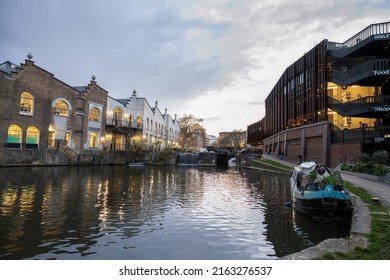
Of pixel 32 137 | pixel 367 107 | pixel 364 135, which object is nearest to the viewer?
pixel 364 135

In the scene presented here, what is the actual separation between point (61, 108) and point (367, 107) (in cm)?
4471

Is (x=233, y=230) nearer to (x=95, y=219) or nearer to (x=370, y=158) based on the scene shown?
(x=95, y=219)

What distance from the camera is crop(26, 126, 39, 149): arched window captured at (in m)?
38.7

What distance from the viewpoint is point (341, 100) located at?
1636 inches

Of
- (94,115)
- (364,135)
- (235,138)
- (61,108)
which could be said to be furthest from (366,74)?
(235,138)

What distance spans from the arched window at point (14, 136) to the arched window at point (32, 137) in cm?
110

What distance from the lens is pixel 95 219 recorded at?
38.9ft

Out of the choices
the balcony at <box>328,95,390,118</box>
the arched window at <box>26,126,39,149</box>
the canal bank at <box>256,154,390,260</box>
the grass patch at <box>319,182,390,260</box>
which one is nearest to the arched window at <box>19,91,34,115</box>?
the arched window at <box>26,126,39,149</box>

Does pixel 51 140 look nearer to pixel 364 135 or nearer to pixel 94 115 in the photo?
pixel 94 115

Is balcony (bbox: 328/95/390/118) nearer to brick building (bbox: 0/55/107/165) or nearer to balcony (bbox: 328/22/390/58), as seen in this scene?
balcony (bbox: 328/22/390/58)

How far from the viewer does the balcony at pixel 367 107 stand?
33031 millimetres

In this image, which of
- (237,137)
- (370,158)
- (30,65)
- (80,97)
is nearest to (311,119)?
(370,158)

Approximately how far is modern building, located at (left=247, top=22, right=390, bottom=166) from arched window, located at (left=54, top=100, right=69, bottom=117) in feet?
122

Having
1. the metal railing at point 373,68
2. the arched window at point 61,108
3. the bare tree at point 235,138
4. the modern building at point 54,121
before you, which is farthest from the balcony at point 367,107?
the bare tree at point 235,138
